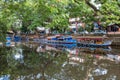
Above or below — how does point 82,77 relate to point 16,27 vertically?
above

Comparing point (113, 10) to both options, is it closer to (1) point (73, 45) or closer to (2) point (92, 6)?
(2) point (92, 6)

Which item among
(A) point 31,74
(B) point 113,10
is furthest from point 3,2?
(B) point 113,10

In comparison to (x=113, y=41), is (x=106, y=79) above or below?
above

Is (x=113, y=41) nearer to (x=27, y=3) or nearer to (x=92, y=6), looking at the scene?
(x=92, y=6)

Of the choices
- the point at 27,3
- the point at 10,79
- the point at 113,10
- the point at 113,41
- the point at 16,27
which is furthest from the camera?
the point at 16,27

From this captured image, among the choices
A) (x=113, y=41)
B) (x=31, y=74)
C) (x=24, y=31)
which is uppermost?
(x=31, y=74)

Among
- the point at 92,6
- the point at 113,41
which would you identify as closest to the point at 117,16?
the point at 92,6

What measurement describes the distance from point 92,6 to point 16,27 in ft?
104

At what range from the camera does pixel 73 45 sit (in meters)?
28.5

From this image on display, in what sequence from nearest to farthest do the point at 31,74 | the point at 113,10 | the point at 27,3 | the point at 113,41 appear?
the point at 31,74 → the point at 27,3 → the point at 113,10 → the point at 113,41

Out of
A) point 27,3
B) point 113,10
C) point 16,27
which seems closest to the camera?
point 27,3

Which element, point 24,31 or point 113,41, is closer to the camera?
point 113,41

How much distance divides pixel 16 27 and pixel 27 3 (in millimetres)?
41184

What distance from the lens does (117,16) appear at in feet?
72.6
